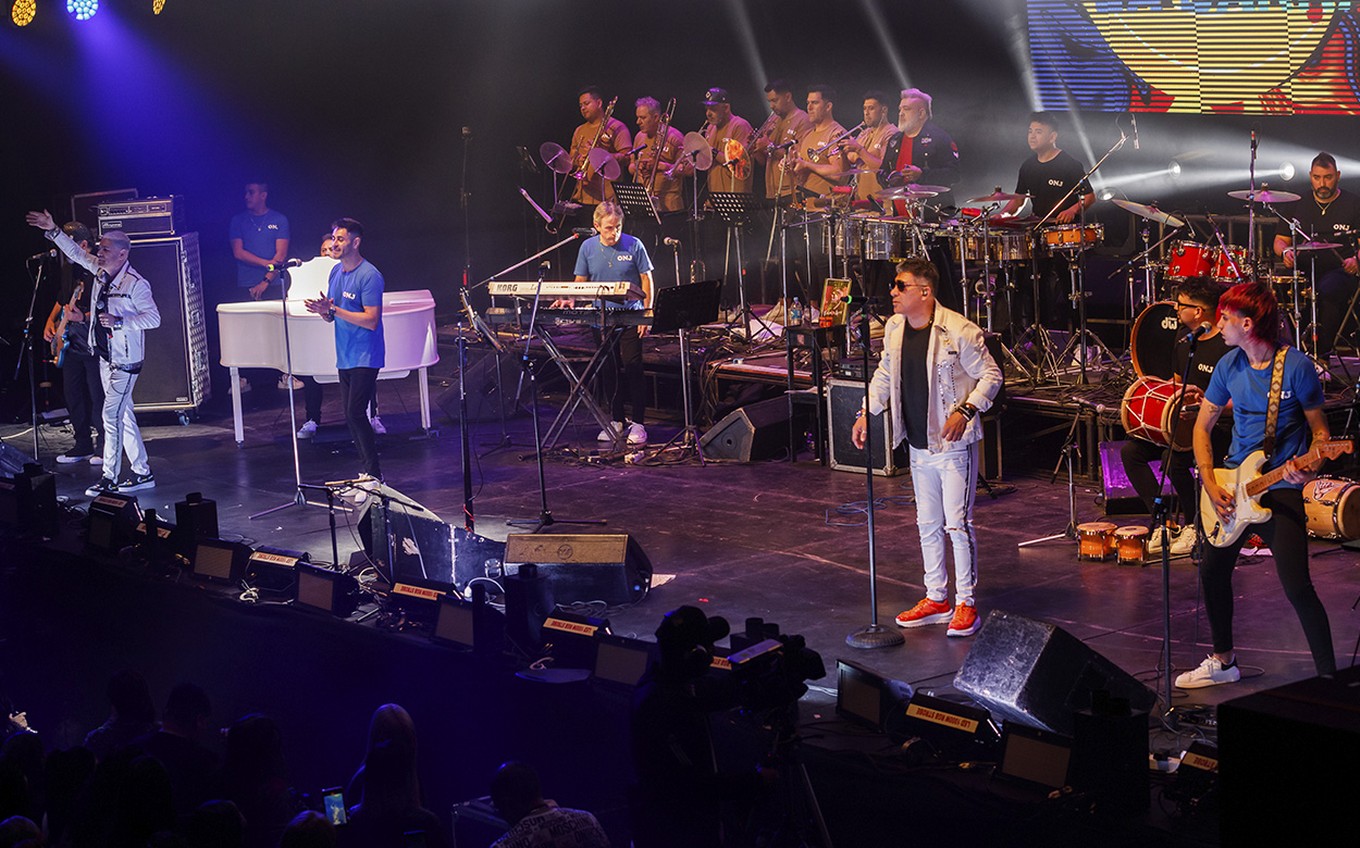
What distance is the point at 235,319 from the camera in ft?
45.9

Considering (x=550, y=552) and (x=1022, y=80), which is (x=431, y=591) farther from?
(x=1022, y=80)

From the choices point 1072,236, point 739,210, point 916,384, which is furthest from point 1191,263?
point 739,210

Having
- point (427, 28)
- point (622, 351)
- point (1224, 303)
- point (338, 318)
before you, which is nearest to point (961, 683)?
point (1224, 303)

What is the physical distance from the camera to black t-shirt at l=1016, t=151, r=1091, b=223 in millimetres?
13375

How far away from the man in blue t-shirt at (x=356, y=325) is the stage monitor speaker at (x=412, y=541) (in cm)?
225

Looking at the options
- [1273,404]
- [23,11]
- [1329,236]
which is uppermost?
[23,11]

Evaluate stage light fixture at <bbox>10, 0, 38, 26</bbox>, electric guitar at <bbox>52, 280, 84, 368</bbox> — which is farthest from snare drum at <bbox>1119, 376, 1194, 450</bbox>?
stage light fixture at <bbox>10, 0, 38, 26</bbox>

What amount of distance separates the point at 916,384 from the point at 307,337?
7312mm

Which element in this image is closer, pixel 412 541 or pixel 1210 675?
pixel 1210 675

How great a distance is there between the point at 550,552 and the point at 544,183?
12.3 metres

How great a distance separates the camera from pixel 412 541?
8805 mm

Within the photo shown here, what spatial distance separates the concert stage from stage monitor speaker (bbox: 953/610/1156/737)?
44cm

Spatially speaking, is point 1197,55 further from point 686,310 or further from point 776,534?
point 776,534

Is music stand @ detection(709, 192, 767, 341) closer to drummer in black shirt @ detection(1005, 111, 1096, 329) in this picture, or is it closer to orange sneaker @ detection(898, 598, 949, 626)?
drummer in black shirt @ detection(1005, 111, 1096, 329)
